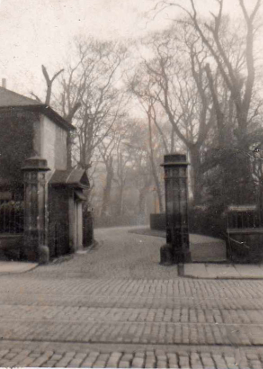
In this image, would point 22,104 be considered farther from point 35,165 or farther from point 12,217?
point 12,217

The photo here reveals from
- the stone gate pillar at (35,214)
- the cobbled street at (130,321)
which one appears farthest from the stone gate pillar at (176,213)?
the stone gate pillar at (35,214)

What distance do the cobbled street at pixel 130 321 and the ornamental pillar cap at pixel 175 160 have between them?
11.3 feet

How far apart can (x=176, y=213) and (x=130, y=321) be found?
6.59 meters

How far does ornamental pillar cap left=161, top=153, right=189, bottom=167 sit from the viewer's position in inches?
517

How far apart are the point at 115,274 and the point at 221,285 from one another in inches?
120

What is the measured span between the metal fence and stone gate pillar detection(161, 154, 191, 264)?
471 centimetres

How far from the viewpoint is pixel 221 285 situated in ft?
32.4

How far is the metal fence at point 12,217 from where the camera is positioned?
1423 centimetres

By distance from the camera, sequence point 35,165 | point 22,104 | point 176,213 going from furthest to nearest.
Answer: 1. point 22,104
2. point 35,165
3. point 176,213

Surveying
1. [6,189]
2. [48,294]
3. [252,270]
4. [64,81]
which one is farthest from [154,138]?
[48,294]

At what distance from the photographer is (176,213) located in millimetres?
13008

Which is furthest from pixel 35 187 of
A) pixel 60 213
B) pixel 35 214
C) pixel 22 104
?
pixel 22 104

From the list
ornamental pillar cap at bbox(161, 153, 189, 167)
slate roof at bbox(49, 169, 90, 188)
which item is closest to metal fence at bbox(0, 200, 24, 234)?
slate roof at bbox(49, 169, 90, 188)

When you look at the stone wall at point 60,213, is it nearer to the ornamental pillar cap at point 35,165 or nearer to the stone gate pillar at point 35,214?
the stone gate pillar at point 35,214
